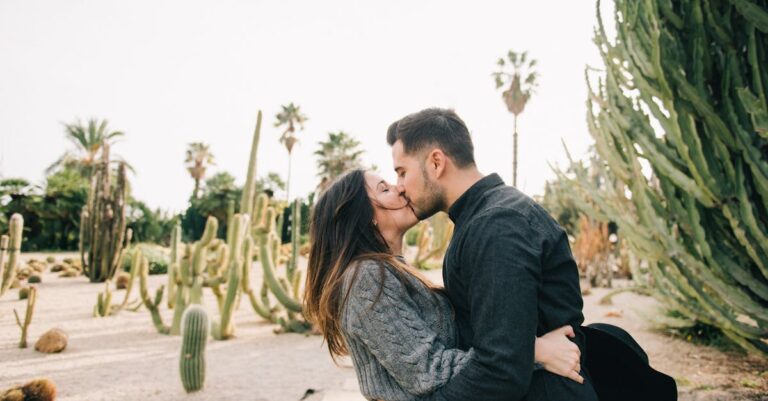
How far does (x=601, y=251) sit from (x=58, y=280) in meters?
16.5

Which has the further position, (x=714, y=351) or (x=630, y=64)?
(x=714, y=351)

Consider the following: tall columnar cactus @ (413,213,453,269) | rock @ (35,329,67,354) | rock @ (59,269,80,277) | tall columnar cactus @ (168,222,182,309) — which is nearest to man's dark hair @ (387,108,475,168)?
rock @ (35,329,67,354)

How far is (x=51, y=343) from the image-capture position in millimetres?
7395

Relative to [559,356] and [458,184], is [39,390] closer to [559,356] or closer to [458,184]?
[458,184]

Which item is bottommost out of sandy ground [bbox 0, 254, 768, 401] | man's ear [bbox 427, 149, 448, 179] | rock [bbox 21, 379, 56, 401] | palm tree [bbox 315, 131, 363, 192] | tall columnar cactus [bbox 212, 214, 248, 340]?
sandy ground [bbox 0, 254, 768, 401]

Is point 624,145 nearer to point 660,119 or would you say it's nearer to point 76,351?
point 660,119

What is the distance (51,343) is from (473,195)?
25.2ft

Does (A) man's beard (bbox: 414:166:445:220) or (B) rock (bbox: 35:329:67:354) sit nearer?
(A) man's beard (bbox: 414:166:445:220)

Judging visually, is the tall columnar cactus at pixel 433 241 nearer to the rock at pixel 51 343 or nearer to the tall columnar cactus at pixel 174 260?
the tall columnar cactus at pixel 174 260

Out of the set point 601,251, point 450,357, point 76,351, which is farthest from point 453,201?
point 601,251

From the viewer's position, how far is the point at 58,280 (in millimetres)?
15320

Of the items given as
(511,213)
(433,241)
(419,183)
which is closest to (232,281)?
(419,183)

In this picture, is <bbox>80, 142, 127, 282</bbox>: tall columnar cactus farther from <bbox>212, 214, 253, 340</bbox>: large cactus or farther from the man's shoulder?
the man's shoulder

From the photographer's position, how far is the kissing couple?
161 cm
